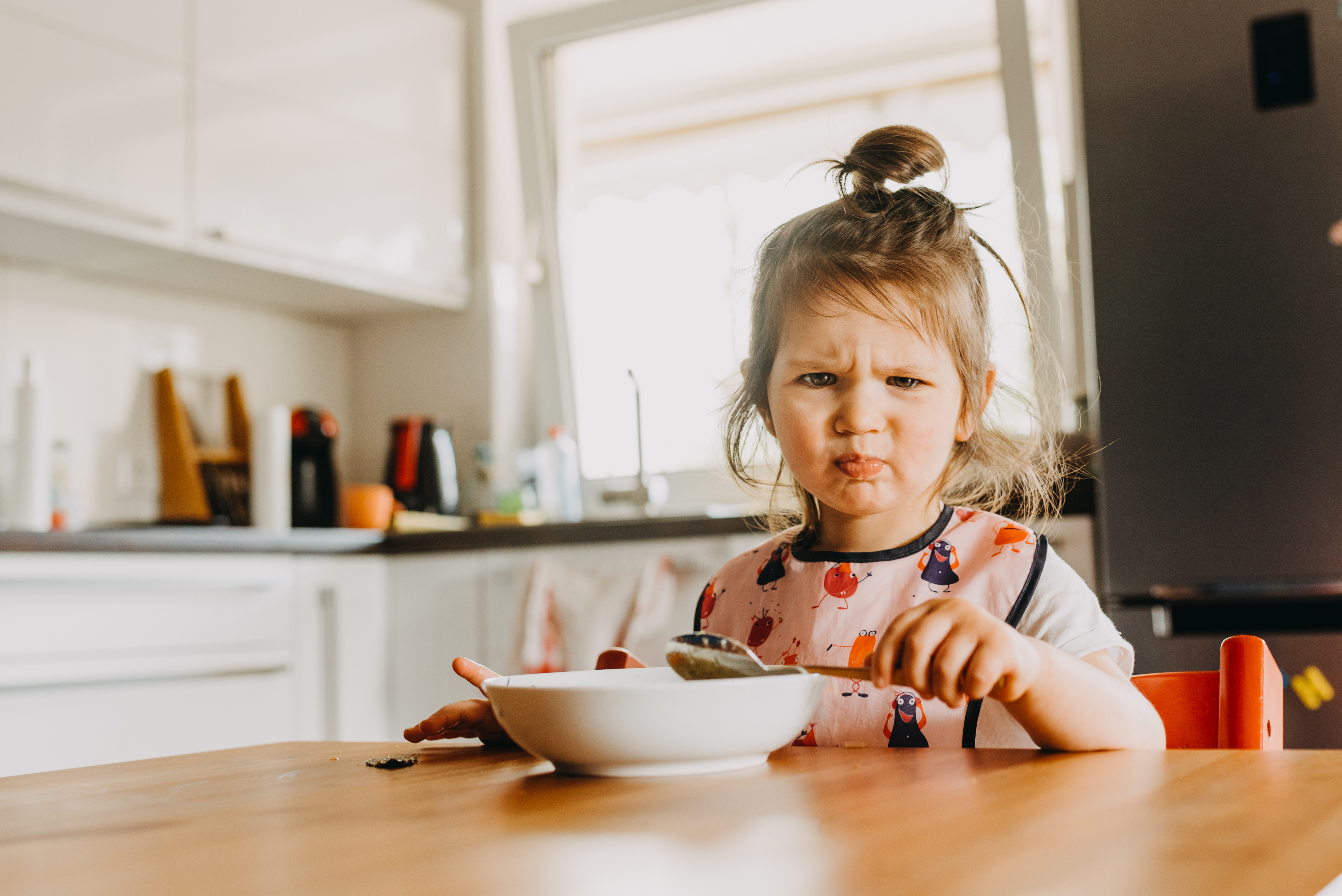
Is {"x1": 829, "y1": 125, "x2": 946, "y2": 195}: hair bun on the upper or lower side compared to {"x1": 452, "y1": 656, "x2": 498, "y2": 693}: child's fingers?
upper

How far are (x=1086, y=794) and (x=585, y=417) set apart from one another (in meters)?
2.99

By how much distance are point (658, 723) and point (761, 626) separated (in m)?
0.56

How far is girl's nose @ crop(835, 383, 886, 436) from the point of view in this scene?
104 cm

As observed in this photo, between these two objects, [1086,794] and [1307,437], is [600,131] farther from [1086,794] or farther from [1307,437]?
[1086,794]

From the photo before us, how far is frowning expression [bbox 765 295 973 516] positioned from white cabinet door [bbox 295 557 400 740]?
70.2 inches

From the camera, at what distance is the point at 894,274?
43.5 inches

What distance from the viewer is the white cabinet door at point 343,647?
8.63ft

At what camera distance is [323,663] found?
2.69 m

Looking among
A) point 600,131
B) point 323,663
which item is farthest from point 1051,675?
point 600,131

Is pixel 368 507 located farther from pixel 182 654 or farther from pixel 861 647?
pixel 861 647

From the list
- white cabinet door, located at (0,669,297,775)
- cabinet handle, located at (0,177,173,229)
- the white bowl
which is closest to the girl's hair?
the white bowl

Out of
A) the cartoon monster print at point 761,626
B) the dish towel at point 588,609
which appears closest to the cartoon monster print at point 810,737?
the cartoon monster print at point 761,626

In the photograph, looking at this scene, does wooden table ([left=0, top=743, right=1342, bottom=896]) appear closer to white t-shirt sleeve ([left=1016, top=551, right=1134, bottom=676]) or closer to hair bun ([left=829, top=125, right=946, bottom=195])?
white t-shirt sleeve ([left=1016, top=551, right=1134, bottom=676])

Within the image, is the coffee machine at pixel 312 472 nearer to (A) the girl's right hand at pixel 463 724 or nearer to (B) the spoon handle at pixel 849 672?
(A) the girl's right hand at pixel 463 724
